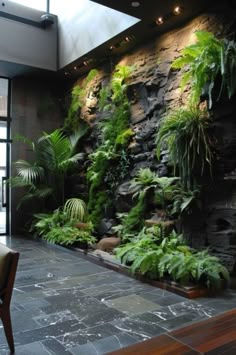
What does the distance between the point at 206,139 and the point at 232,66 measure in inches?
34.1

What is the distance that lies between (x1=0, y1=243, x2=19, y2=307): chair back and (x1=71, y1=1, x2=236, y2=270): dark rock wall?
8.27 ft

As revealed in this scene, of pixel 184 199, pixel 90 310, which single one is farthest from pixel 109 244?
pixel 90 310

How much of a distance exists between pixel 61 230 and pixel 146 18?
368cm

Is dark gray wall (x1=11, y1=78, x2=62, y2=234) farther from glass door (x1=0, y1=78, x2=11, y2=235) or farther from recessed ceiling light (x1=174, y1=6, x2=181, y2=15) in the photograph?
recessed ceiling light (x1=174, y1=6, x2=181, y2=15)

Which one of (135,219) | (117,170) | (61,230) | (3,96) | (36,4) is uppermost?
(36,4)

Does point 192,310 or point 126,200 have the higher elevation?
point 126,200

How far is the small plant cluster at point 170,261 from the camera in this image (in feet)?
11.3

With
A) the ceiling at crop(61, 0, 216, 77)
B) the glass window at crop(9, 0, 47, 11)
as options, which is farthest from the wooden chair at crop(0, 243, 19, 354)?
the glass window at crop(9, 0, 47, 11)

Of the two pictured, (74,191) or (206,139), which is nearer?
(206,139)

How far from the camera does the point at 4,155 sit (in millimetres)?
7082

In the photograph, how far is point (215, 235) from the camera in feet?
12.9

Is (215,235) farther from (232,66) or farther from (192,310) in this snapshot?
(232,66)

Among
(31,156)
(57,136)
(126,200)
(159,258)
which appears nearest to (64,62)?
(57,136)

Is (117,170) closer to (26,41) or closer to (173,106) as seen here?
(173,106)
